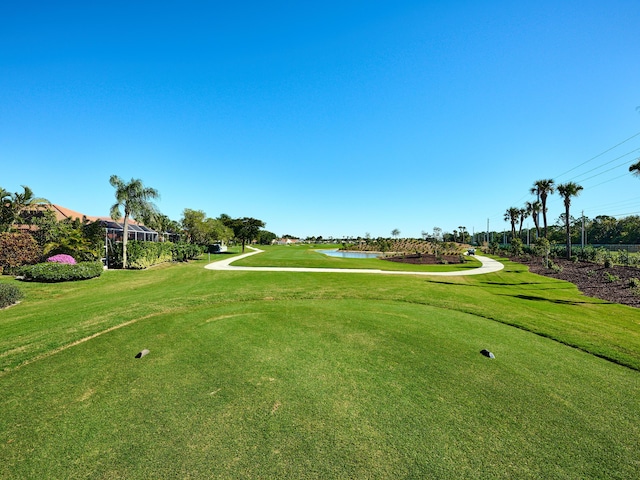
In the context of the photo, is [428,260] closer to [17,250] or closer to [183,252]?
[183,252]

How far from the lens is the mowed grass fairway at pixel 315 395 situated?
2.95m

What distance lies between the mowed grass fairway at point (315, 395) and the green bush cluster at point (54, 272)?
20.1 ft

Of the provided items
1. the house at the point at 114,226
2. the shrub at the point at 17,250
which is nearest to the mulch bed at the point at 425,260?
the house at the point at 114,226

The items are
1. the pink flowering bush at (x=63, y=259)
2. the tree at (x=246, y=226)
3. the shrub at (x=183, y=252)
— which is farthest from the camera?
the tree at (x=246, y=226)

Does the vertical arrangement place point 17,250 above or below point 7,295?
above

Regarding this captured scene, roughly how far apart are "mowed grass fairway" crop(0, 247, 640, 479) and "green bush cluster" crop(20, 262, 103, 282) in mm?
6129

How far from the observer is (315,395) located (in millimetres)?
4145

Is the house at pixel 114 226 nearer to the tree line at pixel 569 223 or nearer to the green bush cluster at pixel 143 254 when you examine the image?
the green bush cluster at pixel 143 254

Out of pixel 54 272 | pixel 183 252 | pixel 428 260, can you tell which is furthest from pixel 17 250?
pixel 428 260

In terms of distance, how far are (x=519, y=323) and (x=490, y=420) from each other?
19.0ft

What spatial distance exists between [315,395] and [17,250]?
21.4m

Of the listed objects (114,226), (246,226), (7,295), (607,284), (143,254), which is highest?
(246,226)

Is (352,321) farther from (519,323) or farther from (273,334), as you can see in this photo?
(519,323)

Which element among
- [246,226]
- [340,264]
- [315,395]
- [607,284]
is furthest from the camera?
[246,226]
